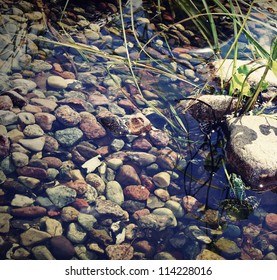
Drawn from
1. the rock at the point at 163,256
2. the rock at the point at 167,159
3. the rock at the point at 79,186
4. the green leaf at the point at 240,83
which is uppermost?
the green leaf at the point at 240,83

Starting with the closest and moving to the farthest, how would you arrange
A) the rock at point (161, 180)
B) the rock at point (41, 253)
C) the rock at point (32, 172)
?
the rock at point (41, 253), the rock at point (32, 172), the rock at point (161, 180)

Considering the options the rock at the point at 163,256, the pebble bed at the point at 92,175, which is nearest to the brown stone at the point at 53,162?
the pebble bed at the point at 92,175

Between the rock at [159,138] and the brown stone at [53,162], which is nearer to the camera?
the brown stone at [53,162]

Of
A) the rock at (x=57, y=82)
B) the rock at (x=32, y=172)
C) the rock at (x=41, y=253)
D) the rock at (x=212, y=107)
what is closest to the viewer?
the rock at (x=41, y=253)

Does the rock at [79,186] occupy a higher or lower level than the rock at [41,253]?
higher

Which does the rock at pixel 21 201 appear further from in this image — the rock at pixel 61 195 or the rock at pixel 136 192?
the rock at pixel 136 192

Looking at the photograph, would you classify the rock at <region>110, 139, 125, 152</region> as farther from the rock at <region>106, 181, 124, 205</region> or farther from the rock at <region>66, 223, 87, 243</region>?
the rock at <region>66, 223, 87, 243</region>

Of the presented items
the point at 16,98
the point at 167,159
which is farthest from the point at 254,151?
the point at 16,98

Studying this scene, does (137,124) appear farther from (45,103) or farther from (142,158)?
(45,103)
